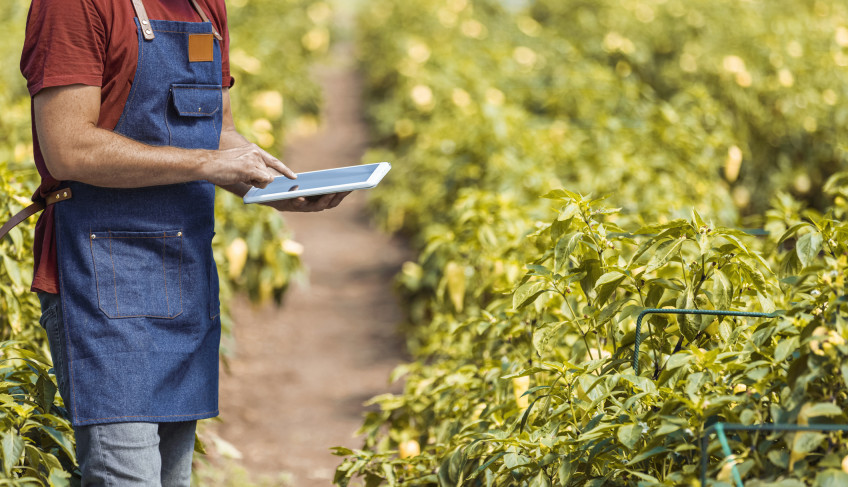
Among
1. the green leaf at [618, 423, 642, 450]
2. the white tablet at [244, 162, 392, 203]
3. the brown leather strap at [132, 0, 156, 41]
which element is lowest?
the green leaf at [618, 423, 642, 450]

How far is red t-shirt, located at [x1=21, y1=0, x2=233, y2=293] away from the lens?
1.59m

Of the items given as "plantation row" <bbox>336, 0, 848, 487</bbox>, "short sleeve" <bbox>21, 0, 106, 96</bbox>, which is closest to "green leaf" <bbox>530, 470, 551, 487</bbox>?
"plantation row" <bbox>336, 0, 848, 487</bbox>

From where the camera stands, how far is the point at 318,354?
525cm

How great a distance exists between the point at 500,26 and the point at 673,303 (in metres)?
8.25

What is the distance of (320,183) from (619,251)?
0.95 m

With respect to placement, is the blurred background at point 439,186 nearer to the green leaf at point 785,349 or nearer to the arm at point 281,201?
the green leaf at point 785,349

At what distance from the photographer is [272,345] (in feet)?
17.6

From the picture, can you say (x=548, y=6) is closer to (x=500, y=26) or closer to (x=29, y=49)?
(x=500, y=26)

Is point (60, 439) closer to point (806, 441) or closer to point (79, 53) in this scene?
point (79, 53)

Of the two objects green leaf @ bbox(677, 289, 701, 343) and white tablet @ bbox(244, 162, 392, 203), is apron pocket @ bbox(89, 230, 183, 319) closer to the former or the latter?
white tablet @ bbox(244, 162, 392, 203)

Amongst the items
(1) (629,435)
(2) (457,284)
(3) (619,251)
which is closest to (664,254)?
(1) (629,435)

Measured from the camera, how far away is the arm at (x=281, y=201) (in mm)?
1874

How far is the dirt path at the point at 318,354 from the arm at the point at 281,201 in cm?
131

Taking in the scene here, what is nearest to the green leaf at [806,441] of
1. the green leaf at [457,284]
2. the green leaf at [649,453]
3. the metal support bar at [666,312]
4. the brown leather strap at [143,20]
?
the green leaf at [649,453]
